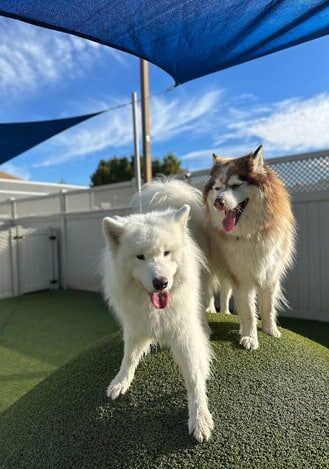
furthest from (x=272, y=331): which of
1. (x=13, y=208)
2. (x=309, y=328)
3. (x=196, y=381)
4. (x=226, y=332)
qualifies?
(x=13, y=208)

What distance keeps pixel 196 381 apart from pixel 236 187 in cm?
116

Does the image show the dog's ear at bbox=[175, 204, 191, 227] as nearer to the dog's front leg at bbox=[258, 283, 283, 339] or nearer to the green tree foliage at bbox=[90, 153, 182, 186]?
the dog's front leg at bbox=[258, 283, 283, 339]

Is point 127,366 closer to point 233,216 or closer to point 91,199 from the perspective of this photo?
point 233,216

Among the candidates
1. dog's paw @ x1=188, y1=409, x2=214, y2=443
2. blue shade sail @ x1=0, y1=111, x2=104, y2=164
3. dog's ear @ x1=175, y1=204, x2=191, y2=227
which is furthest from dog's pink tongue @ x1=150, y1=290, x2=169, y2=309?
blue shade sail @ x1=0, y1=111, x2=104, y2=164

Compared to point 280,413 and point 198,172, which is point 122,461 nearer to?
point 280,413

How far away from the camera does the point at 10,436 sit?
7.08ft

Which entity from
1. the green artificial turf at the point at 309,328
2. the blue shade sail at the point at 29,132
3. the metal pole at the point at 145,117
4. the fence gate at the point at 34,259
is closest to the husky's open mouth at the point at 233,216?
the green artificial turf at the point at 309,328

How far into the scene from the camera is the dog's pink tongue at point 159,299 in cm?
173

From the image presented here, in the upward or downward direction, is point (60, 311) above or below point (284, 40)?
below

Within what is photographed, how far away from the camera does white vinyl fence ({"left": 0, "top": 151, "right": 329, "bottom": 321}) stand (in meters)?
5.23

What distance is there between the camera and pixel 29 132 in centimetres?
552

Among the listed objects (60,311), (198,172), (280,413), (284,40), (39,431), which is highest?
(284,40)

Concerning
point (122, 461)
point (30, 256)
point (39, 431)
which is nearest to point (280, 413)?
point (122, 461)

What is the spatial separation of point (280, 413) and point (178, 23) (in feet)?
8.93
